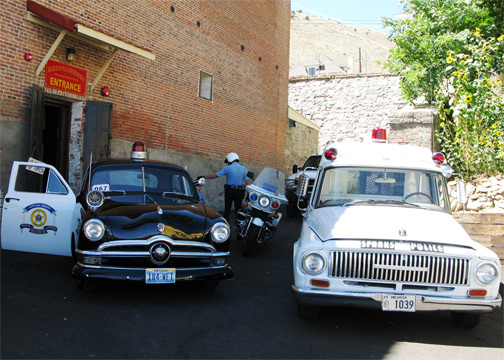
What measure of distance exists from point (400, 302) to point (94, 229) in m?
3.33

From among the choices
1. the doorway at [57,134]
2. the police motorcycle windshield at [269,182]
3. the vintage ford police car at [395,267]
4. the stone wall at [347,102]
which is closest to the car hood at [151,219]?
the vintage ford police car at [395,267]

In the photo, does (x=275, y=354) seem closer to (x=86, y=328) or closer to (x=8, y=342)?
(x=86, y=328)

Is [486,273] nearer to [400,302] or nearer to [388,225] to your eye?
[400,302]

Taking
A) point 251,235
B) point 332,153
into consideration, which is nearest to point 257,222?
point 251,235

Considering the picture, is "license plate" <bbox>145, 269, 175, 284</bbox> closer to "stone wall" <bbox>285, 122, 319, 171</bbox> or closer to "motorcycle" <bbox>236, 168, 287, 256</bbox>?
"motorcycle" <bbox>236, 168, 287, 256</bbox>

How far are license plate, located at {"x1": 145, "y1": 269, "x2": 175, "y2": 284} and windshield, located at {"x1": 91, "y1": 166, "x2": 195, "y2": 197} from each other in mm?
1740

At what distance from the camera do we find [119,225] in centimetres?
540

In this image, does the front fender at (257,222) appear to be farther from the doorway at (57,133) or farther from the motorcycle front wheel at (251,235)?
the doorway at (57,133)

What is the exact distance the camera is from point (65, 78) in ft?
35.0

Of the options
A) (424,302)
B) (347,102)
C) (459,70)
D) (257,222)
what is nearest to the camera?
(424,302)

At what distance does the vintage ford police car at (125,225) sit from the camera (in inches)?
206

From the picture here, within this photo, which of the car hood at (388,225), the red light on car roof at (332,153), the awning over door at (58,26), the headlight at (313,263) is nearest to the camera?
the headlight at (313,263)

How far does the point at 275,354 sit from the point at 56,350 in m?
1.86

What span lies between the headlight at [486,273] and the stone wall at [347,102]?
2337 centimetres
